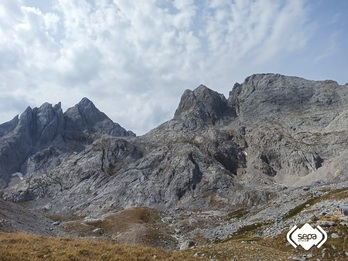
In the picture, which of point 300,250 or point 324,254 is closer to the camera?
point 324,254

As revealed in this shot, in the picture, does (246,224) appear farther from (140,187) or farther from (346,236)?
(140,187)

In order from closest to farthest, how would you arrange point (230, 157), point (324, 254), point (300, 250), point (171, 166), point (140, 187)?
1. point (324, 254)
2. point (300, 250)
3. point (140, 187)
4. point (171, 166)
5. point (230, 157)

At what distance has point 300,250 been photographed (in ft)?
124

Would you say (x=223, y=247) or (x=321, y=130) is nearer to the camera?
(x=223, y=247)

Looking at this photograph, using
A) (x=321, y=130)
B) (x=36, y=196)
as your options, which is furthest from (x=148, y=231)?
(x=321, y=130)

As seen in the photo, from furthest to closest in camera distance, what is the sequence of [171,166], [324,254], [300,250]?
1. [171,166]
2. [300,250]
3. [324,254]

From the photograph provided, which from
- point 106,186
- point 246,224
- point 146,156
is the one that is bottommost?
point 246,224

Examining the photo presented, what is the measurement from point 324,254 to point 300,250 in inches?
139

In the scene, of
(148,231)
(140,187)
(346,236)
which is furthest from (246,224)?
(140,187)

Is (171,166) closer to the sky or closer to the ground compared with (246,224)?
closer to the sky

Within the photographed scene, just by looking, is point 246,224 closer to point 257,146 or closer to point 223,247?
point 223,247

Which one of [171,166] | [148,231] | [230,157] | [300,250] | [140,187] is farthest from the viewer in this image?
[230,157]

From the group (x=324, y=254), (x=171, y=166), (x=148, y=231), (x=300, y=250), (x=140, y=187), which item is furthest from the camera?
(x=171, y=166)

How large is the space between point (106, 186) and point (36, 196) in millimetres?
42027
